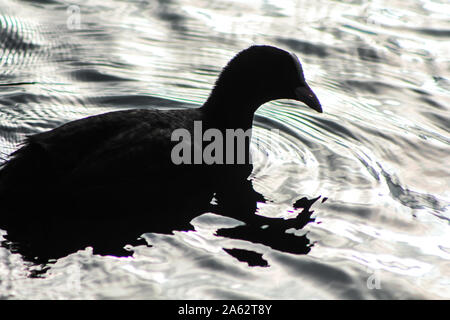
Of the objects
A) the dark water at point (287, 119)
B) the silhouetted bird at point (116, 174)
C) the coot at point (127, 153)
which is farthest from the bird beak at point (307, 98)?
the dark water at point (287, 119)

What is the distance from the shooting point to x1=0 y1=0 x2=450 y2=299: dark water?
422 centimetres

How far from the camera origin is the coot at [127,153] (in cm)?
455

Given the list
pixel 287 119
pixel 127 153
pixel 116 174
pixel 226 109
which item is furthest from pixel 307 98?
pixel 116 174

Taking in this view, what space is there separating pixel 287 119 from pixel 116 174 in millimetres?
2459

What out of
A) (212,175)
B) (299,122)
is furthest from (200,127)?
(299,122)

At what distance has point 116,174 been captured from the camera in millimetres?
4699

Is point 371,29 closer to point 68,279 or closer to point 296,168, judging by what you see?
point 296,168

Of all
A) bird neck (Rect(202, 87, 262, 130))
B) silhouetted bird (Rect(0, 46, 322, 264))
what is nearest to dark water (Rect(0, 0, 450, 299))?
silhouetted bird (Rect(0, 46, 322, 264))

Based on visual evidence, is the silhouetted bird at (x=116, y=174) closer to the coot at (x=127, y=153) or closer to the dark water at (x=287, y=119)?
the coot at (x=127, y=153)

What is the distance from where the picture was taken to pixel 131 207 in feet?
16.0

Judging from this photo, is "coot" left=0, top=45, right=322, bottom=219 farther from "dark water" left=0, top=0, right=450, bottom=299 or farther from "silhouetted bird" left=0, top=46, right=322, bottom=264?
"dark water" left=0, top=0, right=450, bottom=299

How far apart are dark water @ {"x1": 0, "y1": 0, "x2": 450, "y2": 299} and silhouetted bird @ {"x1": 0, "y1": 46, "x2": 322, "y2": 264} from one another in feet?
1.07

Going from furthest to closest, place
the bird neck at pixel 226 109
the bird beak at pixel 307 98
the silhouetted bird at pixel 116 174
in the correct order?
the bird beak at pixel 307 98, the bird neck at pixel 226 109, the silhouetted bird at pixel 116 174

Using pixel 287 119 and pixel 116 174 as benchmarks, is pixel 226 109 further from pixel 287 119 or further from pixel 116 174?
pixel 287 119
